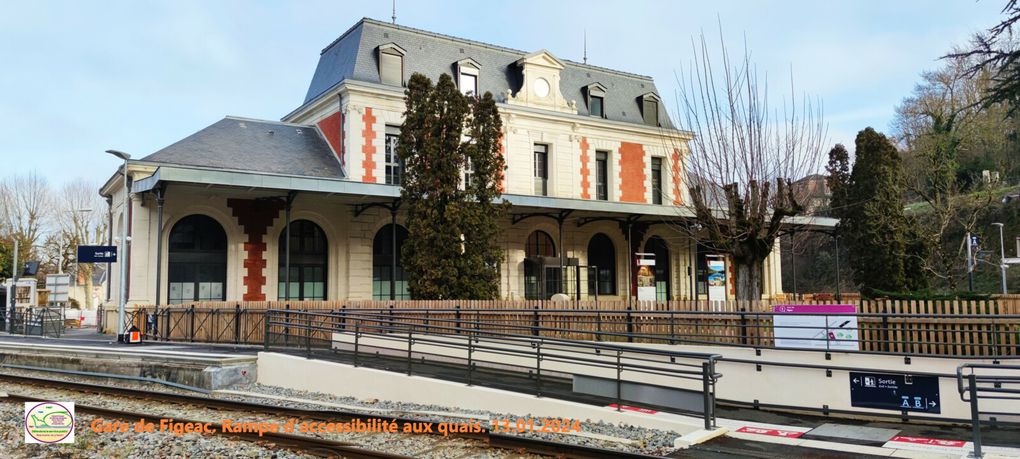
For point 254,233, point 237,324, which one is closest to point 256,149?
point 254,233

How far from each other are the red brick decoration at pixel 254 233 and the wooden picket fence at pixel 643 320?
323 cm

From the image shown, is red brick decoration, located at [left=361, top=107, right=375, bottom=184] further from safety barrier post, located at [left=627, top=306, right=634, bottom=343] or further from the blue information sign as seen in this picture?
safety barrier post, located at [left=627, top=306, right=634, bottom=343]

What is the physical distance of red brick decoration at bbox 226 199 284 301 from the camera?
2389cm

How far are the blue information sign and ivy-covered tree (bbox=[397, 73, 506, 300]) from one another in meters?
8.84

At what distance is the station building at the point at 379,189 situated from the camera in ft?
74.8

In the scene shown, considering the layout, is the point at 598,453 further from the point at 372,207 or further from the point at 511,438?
the point at 372,207

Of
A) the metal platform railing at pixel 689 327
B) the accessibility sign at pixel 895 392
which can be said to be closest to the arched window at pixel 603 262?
the metal platform railing at pixel 689 327

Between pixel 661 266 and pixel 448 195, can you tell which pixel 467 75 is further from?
pixel 661 266

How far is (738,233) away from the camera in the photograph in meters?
17.6

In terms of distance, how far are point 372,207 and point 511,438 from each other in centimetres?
1880

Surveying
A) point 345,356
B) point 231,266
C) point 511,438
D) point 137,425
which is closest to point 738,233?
point 345,356

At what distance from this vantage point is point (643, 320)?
1572cm

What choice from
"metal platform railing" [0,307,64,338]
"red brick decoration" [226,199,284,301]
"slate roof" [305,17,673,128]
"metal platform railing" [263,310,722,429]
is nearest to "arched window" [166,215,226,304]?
"red brick decoration" [226,199,284,301]

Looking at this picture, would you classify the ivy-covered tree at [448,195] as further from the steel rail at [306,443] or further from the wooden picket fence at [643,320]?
the steel rail at [306,443]
